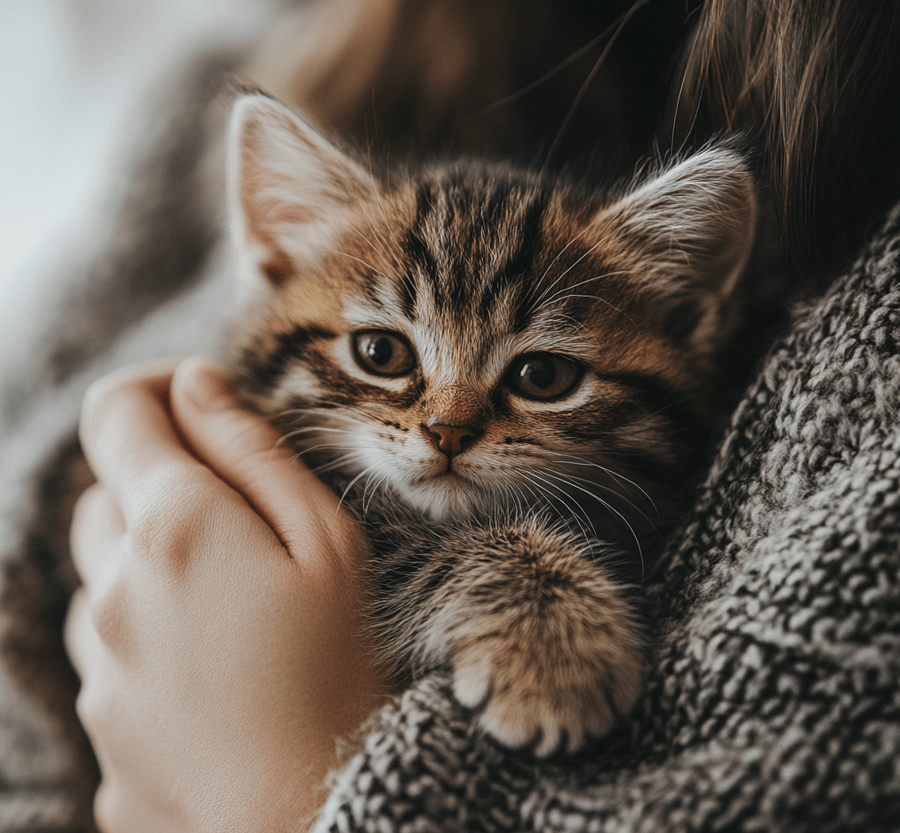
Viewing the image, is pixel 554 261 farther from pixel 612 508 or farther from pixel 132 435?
pixel 132 435

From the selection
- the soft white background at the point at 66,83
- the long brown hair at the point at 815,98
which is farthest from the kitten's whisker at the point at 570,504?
the soft white background at the point at 66,83

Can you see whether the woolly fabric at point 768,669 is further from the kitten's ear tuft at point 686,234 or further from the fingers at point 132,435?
the fingers at point 132,435

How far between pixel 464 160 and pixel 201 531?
2.28 feet

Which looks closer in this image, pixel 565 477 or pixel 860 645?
pixel 860 645

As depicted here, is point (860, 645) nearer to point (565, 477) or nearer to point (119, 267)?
point (565, 477)

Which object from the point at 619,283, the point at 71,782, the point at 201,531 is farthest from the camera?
the point at 71,782

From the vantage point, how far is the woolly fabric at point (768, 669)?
0.41m

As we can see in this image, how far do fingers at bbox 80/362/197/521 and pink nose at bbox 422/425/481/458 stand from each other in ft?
0.99

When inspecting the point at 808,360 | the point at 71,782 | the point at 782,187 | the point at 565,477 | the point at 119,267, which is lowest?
the point at 71,782

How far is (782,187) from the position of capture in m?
0.67

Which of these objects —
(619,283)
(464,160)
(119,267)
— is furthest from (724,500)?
(119,267)

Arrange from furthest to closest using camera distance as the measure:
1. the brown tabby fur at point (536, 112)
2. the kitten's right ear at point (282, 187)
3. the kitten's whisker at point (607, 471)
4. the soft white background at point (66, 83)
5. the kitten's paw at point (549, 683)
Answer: the soft white background at point (66, 83) < the kitten's right ear at point (282, 187) < the kitten's whisker at point (607, 471) < the brown tabby fur at point (536, 112) < the kitten's paw at point (549, 683)

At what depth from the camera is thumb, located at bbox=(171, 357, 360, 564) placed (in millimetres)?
714

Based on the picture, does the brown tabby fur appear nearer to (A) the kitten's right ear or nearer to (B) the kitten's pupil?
(A) the kitten's right ear
